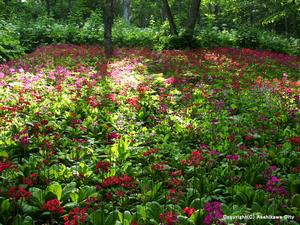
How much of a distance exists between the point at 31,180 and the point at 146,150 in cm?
233

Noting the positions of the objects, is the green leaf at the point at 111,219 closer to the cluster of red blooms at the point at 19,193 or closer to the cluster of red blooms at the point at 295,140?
the cluster of red blooms at the point at 19,193

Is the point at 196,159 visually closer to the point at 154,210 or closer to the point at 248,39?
the point at 154,210

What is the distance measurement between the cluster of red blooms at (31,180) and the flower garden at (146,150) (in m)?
0.02

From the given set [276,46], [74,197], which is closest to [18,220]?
[74,197]

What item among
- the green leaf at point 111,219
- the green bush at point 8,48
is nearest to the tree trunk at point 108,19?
the green bush at point 8,48

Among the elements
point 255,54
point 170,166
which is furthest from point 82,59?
point 170,166

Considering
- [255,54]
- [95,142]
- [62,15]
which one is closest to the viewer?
[95,142]

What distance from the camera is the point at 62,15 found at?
1711 inches

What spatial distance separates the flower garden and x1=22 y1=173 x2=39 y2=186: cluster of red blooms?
18 mm

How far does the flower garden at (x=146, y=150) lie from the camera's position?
460 centimetres

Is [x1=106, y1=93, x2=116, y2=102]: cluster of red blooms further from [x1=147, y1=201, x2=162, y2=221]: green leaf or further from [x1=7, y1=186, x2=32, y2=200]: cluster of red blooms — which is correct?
[x1=7, y1=186, x2=32, y2=200]: cluster of red blooms

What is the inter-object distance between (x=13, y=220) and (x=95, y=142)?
9.52ft

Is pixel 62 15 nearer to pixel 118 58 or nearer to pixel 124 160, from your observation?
pixel 118 58

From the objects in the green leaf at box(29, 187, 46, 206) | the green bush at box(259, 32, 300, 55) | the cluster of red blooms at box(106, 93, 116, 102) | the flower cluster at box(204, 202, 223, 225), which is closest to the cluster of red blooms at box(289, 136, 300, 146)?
the flower cluster at box(204, 202, 223, 225)
